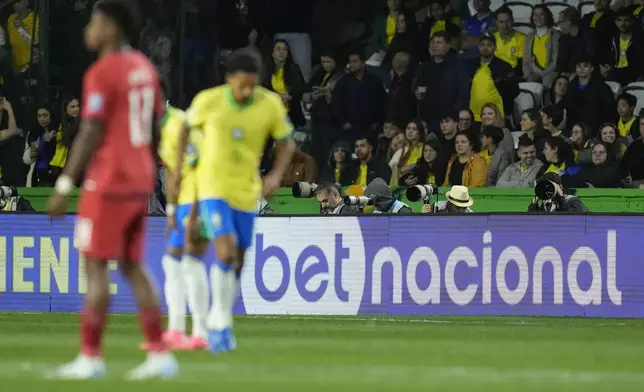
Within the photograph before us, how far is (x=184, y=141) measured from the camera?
1233 centimetres

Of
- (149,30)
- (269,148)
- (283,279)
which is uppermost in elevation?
(149,30)

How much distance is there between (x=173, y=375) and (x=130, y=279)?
613 millimetres

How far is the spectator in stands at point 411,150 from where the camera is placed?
22.5 metres

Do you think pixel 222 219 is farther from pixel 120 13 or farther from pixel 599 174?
pixel 599 174

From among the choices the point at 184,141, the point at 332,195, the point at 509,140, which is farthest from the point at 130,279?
the point at 509,140

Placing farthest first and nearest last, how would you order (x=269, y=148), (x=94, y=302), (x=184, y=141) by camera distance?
(x=269, y=148) < (x=184, y=141) < (x=94, y=302)

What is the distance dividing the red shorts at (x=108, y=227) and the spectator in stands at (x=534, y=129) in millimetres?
12831

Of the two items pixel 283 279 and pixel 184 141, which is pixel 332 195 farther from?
pixel 184 141

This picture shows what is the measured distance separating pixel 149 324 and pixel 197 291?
144 inches

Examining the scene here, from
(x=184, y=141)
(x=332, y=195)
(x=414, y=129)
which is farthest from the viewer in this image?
(x=414, y=129)

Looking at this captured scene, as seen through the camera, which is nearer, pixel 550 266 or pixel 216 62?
pixel 550 266

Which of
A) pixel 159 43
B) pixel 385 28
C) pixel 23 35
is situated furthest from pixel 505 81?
pixel 23 35

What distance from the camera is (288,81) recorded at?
24469mm

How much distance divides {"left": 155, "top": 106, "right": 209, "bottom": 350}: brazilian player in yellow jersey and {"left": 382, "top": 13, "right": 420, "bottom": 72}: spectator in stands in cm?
1087
